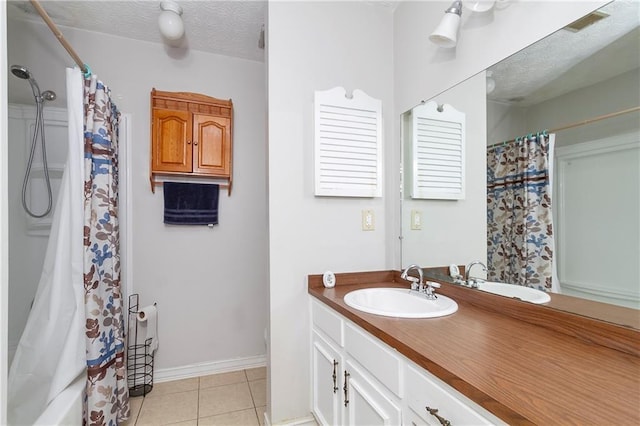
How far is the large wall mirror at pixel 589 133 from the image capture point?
0.87 meters

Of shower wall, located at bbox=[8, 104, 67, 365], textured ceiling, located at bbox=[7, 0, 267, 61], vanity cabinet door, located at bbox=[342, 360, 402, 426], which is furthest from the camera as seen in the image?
textured ceiling, located at bbox=[7, 0, 267, 61]

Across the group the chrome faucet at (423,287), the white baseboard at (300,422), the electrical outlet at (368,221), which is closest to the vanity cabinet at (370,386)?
the white baseboard at (300,422)

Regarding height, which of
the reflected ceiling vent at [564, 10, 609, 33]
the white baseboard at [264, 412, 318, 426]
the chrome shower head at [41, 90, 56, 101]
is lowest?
the white baseboard at [264, 412, 318, 426]

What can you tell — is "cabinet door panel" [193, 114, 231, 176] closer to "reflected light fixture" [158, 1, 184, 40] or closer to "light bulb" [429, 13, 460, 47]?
"reflected light fixture" [158, 1, 184, 40]

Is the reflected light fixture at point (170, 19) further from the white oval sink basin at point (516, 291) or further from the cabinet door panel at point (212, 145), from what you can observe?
the white oval sink basin at point (516, 291)

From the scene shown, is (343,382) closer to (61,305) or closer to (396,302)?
(396,302)

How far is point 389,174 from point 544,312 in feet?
3.64

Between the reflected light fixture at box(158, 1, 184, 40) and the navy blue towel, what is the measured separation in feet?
3.36

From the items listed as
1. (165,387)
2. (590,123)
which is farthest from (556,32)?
(165,387)

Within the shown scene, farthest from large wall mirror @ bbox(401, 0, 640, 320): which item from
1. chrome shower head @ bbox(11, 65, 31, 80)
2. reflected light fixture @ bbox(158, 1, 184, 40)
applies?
chrome shower head @ bbox(11, 65, 31, 80)

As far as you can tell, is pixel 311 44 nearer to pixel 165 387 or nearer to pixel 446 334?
pixel 446 334

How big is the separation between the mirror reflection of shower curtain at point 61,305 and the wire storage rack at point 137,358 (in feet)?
2.04

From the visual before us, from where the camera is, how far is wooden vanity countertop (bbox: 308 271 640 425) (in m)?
0.58

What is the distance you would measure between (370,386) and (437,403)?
37cm
